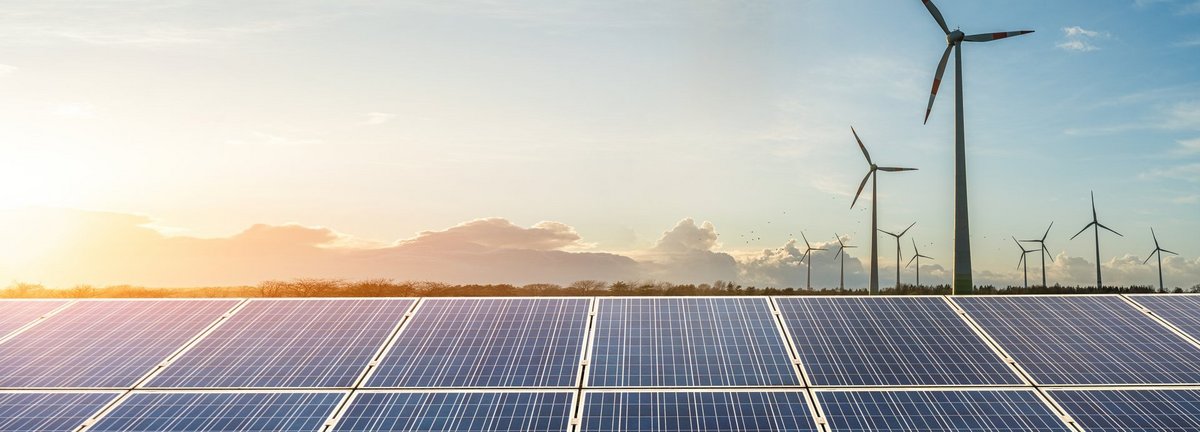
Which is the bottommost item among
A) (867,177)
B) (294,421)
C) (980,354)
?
(294,421)

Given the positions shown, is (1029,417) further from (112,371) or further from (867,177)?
(867,177)

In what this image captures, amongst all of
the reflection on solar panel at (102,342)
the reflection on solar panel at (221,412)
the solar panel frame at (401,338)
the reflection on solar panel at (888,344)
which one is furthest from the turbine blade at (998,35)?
the reflection on solar panel at (102,342)

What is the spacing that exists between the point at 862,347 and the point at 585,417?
878 cm

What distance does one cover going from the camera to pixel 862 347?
79.0 feet

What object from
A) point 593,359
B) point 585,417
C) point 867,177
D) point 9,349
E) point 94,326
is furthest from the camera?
point 867,177

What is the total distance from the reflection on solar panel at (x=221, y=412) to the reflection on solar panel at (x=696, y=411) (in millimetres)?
6764

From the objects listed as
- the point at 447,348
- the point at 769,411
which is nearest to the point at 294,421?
the point at 447,348

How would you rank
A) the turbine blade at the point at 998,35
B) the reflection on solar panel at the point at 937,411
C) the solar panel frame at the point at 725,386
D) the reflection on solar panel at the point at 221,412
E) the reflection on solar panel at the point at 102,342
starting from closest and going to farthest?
the reflection on solar panel at the point at 937,411 < the reflection on solar panel at the point at 221,412 < the solar panel frame at the point at 725,386 < the reflection on solar panel at the point at 102,342 < the turbine blade at the point at 998,35

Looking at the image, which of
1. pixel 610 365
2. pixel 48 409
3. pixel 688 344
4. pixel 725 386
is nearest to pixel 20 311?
pixel 48 409

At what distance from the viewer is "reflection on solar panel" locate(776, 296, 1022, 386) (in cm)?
2233

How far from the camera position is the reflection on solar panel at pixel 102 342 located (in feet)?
77.4

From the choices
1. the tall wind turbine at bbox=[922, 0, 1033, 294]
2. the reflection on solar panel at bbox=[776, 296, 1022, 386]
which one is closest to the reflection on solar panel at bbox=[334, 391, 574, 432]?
the reflection on solar panel at bbox=[776, 296, 1022, 386]

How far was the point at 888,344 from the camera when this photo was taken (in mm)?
24328

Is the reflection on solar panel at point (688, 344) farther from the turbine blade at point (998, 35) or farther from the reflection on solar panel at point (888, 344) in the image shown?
the turbine blade at point (998, 35)
